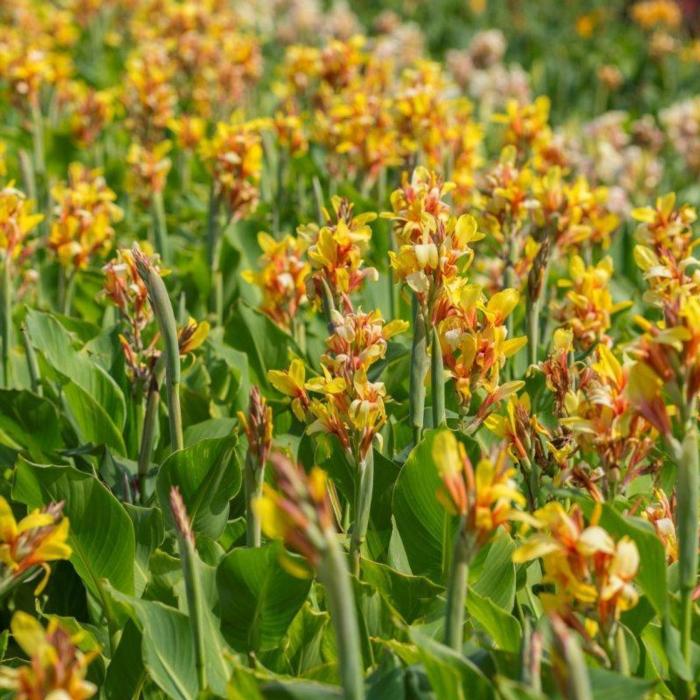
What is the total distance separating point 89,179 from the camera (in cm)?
356

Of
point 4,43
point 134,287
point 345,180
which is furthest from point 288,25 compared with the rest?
point 134,287

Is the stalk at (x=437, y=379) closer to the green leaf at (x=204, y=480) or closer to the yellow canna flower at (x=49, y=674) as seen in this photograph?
the green leaf at (x=204, y=480)

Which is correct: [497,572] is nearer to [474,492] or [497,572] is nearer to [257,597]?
[257,597]

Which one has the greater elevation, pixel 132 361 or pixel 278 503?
pixel 278 503

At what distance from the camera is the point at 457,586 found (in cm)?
142

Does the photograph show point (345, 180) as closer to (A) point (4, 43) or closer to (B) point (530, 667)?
(A) point (4, 43)

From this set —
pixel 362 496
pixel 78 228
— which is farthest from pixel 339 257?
pixel 78 228

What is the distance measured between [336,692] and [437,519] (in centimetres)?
62

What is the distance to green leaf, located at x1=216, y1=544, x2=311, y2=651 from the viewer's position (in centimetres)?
180

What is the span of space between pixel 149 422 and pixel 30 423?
0.43m

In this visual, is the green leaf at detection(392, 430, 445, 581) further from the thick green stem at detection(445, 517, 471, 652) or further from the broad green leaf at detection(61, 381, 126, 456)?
the broad green leaf at detection(61, 381, 126, 456)

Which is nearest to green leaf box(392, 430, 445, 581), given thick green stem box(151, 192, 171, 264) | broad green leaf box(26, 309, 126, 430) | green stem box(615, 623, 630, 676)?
green stem box(615, 623, 630, 676)

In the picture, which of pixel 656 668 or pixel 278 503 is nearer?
pixel 278 503

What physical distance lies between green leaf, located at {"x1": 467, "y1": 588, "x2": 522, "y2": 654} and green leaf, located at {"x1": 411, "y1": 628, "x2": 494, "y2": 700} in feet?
0.75
